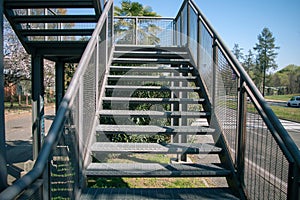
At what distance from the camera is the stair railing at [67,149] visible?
3.92 ft

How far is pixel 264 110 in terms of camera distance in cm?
196

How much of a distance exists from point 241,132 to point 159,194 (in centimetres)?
98

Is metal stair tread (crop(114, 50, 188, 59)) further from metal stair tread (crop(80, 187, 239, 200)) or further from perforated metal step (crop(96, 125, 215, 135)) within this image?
metal stair tread (crop(80, 187, 239, 200))

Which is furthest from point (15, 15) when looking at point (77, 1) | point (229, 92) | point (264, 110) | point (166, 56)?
point (264, 110)

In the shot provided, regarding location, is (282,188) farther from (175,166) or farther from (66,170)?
(66,170)

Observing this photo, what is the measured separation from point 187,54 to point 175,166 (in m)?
2.79

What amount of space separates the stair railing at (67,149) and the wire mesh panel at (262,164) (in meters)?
1.54

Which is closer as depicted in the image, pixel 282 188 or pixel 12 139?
pixel 282 188

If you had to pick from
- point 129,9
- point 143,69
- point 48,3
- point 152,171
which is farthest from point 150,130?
point 129,9

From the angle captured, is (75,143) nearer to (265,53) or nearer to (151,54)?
(151,54)

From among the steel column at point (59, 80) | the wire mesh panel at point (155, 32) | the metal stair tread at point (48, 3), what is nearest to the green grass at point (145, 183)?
the steel column at point (59, 80)

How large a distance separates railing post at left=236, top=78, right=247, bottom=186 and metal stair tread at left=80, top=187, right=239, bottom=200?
0.23 m

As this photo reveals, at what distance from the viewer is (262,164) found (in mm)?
2186

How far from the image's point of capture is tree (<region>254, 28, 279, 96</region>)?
41.2 metres
